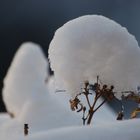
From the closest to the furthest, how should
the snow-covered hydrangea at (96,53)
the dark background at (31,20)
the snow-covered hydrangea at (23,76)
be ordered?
the snow-covered hydrangea at (96,53) → the snow-covered hydrangea at (23,76) → the dark background at (31,20)

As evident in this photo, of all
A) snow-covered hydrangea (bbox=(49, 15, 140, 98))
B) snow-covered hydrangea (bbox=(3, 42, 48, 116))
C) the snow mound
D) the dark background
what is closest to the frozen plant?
snow-covered hydrangea (bbox=(49, 15, 140, 98))

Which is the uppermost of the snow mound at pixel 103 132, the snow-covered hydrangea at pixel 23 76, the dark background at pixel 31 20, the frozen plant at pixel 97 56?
the dark background at pixel 31 20

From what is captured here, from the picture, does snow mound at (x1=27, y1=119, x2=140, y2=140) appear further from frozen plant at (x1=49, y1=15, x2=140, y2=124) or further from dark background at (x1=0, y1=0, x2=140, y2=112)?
dark background at (x1=0, y1=0, x2=140, y2=112)

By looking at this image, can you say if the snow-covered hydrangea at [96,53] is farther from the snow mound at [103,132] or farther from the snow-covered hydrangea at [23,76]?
the snow-covered hydrangea at [23,76]

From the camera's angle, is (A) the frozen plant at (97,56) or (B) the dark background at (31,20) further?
(B) the dark background at (31,20)

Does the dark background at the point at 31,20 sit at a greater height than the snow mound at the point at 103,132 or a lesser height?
greater

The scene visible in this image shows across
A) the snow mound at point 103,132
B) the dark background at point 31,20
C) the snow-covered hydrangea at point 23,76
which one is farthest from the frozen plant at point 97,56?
the dark background at point 31,20

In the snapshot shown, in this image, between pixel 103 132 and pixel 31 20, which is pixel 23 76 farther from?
pixel 31 20

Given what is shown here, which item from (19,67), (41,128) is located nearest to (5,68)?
(19,67)
